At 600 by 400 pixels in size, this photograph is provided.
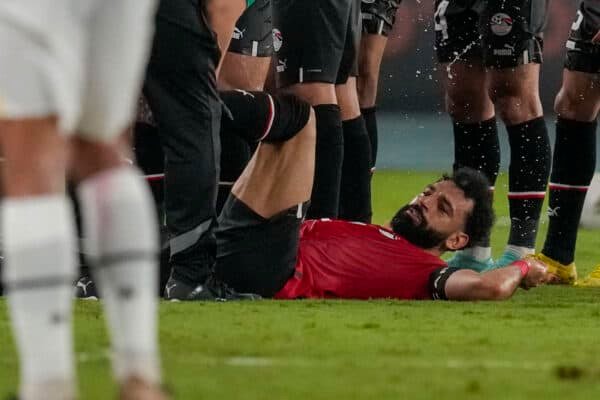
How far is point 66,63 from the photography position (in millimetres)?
2373

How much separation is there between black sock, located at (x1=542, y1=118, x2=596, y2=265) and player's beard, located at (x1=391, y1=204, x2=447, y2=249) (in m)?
1.09

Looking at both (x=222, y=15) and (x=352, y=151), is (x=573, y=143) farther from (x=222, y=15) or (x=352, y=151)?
(x=222, y=15)

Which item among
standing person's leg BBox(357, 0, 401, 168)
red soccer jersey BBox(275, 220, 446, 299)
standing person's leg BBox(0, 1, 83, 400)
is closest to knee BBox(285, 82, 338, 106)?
red soccer jersey BBox(275, 220, 446, 299)

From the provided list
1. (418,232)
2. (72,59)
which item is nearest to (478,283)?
(418,232)

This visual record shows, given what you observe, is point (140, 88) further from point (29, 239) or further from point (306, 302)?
point (29, 239)

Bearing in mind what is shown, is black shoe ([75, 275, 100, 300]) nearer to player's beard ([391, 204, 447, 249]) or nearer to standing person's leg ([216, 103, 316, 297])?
standing person's leg ([216, 103, 316, 297])

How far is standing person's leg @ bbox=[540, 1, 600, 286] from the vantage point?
585cm

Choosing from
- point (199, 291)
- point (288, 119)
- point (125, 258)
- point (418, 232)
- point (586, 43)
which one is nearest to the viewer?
point (125, 258)

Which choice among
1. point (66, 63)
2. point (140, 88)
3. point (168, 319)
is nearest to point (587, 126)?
point (140, 88)

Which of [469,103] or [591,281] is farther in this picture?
[469,103]

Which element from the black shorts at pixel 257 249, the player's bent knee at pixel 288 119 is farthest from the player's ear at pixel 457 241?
the player's bent knee at pixel 288 119

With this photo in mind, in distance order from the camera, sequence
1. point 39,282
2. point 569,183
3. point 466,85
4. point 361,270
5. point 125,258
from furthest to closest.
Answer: point 466,85 → point 569,183 → point 361,270 → point 125,258 → point 39,282

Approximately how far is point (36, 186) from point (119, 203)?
0.17 m

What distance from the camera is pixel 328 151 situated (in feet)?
17.7
